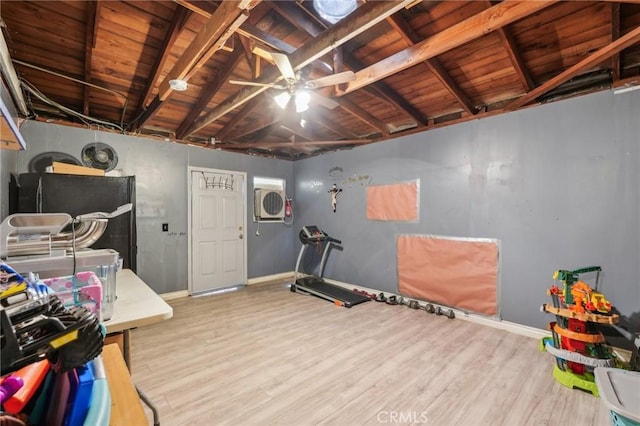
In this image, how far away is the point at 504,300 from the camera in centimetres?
322

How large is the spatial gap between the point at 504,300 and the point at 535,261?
1.91 feet

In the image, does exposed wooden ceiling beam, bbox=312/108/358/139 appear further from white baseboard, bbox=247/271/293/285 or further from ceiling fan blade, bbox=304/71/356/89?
white baseboard, bbox=247/271/293/285

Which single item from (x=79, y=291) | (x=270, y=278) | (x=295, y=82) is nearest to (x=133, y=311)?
(x=79, y=291)

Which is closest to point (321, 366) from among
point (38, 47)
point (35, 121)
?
point (38, 47)

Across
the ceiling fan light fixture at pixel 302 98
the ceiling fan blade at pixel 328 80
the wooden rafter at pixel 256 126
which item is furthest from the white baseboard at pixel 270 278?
the ceiling fan blade at pixel 328 80

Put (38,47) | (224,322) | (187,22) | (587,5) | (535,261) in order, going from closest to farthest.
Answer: (587,5)
(187,22)
(38,47)
(535,261)
(224,322)

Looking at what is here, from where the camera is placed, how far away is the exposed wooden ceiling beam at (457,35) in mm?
1758

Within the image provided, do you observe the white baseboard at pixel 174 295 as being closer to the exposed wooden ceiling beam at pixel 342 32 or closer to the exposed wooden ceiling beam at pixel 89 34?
the exposed wooden ceiling beam at pixel 89 34

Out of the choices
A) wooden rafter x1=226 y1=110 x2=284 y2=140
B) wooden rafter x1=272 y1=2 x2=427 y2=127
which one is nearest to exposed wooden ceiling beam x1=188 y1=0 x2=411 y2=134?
wooden rafter x1=272 y1=2 x2=427 y2=127

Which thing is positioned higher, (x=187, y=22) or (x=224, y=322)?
(x=187, y=22)

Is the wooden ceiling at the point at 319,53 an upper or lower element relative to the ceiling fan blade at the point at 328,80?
upper

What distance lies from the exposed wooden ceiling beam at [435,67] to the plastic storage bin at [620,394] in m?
2.81

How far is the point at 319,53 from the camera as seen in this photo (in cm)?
215

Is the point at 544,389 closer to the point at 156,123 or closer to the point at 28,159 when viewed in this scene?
the point at 156,123
